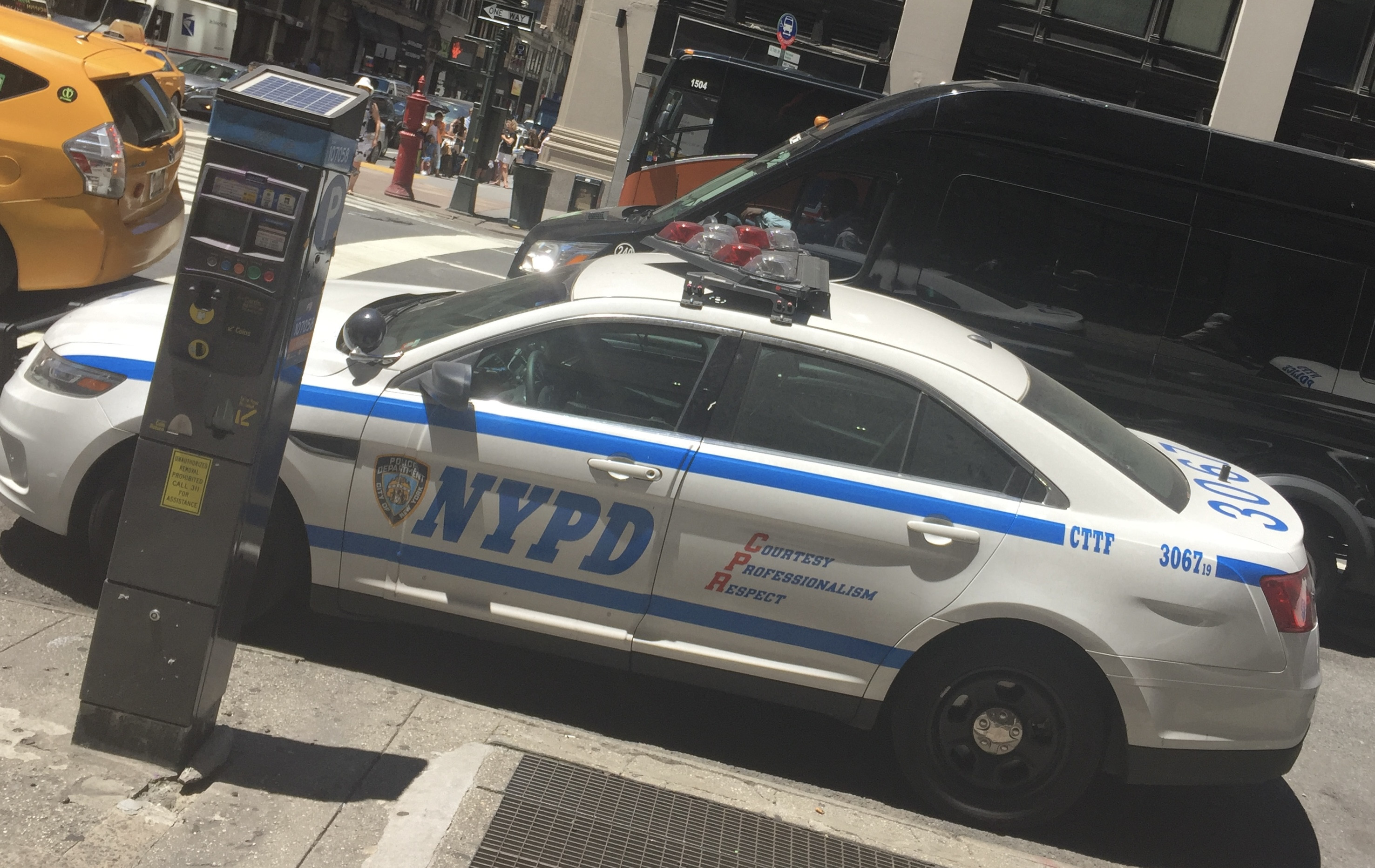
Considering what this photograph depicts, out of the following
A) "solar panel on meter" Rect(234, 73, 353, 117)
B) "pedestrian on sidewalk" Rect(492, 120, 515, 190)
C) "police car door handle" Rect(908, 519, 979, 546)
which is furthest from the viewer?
"pedestrian on sidewalk" Rect(492, 120, 515, 190)

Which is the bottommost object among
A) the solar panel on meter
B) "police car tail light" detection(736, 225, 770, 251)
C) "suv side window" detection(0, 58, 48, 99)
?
"suv side window" detection(0, 58, 48, 99)

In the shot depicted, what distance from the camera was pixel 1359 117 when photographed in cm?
2170

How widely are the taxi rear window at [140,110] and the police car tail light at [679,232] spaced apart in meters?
3.24

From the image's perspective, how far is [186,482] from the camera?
3379 millimetres

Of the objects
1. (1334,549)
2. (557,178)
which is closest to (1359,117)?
(557,178)

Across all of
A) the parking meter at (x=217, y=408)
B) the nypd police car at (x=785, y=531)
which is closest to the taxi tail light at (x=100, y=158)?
the nypd police car at (x=785, y=531)

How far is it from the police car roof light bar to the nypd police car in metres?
0.01

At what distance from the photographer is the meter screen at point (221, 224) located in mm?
3219

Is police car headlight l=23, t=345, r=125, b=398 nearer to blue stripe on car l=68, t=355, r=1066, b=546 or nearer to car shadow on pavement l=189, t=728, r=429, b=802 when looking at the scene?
blue stripe on car l=68, t=355, r=1066, b=546

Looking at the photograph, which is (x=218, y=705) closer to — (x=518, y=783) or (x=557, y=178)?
(x=518, y=783)

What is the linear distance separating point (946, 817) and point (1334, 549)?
408 centimetres

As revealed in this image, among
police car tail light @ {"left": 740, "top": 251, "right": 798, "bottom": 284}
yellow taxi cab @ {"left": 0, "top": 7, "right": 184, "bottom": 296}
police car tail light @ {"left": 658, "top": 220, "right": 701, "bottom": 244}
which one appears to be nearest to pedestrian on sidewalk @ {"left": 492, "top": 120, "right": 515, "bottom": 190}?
yellow taxi cab @ {"left": 0, "top": 7, "right": 184, "bottom": 296}

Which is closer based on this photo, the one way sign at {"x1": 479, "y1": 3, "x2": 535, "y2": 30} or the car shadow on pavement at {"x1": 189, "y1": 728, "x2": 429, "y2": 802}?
the car shadow on pavement at {"x1": 189, "y1": 728, "x2": 429, "y2": 802}

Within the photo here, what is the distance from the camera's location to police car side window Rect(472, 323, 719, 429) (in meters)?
4.33
